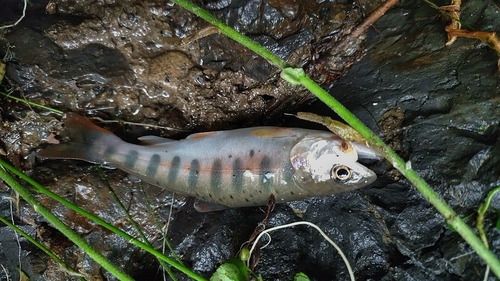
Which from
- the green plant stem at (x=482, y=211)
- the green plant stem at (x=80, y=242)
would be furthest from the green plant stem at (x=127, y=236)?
the green plant stem at (x=482, y=211)

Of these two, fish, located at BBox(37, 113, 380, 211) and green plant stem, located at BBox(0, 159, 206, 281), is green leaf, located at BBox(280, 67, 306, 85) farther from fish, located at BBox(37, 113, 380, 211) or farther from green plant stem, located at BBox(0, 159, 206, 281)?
green plant stem, located at BBox(0, 159, 206, 281)

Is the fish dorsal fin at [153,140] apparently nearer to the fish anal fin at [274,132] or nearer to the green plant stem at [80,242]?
the fish anal fin at [274,132]

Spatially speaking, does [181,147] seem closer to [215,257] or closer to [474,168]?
[215,257]

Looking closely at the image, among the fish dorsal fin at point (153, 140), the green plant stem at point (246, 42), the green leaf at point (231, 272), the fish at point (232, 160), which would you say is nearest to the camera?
the green plant stem at point (246, 42)

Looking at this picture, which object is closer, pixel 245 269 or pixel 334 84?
pixel 245 269

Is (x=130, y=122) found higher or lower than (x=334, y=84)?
lower

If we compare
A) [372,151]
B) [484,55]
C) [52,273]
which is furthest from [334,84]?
[52,273]

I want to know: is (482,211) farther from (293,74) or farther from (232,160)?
(232,160)
